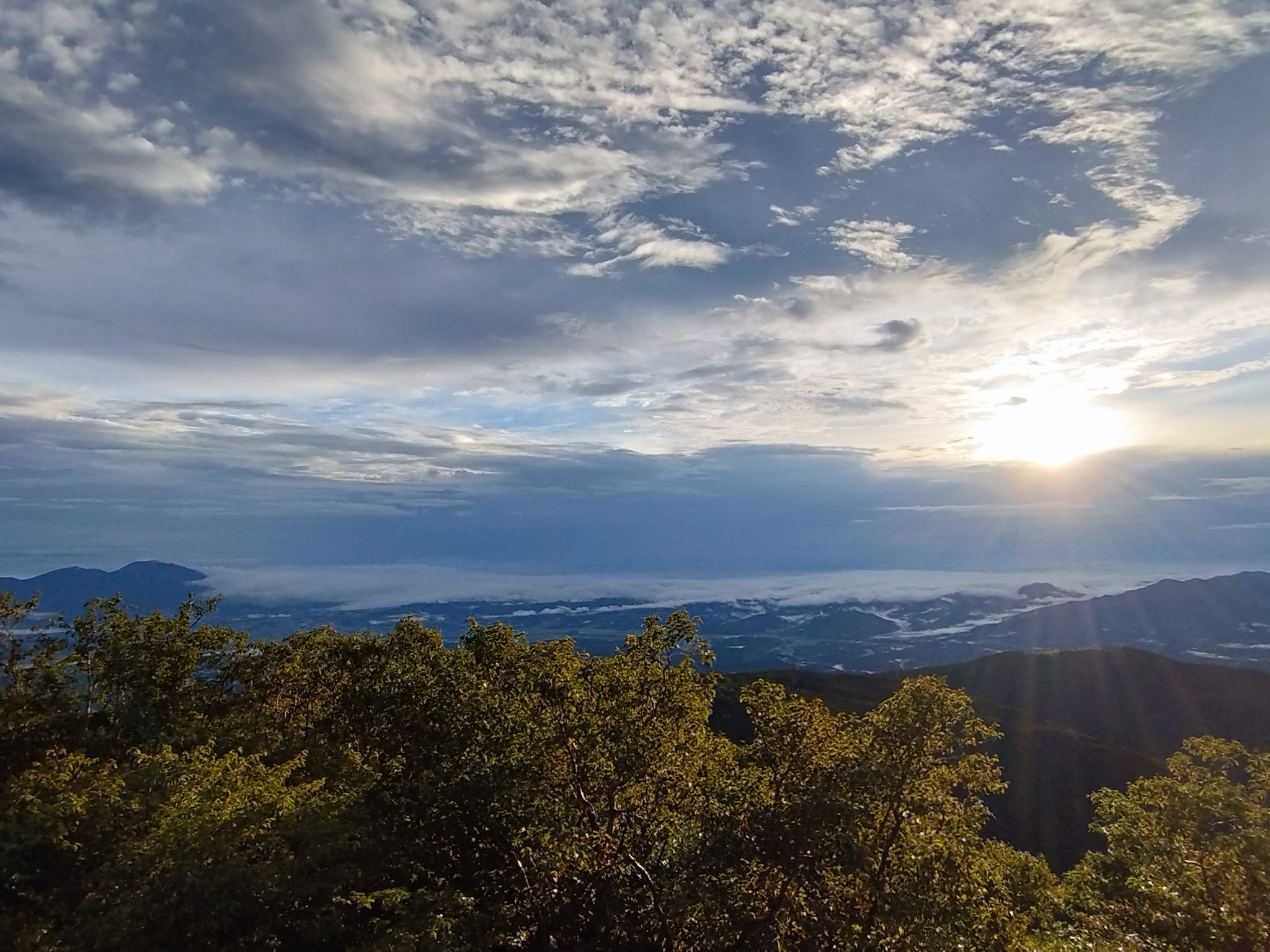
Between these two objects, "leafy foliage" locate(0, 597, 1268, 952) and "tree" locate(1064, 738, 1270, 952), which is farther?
"tree" locate(1064, 738, 1270, 952)

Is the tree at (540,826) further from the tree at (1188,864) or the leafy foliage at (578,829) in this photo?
the tree at (1188,864)

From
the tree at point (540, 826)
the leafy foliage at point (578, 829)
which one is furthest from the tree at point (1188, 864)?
the tree at point (540, 826)

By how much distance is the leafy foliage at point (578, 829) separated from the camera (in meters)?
19.3

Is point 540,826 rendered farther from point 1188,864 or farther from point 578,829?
point 1188,864

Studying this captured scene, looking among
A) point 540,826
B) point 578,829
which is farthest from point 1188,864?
point 540,826

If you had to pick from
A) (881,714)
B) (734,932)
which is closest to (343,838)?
(734,932)

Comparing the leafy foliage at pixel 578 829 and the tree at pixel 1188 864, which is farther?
the tree at pixel 1188 864

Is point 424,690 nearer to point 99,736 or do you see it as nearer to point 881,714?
point 881,714

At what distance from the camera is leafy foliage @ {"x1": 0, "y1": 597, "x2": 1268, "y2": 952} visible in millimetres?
19344

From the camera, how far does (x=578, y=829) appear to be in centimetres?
2467

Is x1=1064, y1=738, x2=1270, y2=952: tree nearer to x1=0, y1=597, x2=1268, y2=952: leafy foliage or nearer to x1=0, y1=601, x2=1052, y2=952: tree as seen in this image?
x1=0, y1=597, x2=1268, y2=952: leafy foliage

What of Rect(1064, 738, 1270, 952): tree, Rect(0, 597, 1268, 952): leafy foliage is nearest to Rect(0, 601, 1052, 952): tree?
Rect(0, 597, 1268, 952): leafy foliage

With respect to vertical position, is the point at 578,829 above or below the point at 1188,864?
above

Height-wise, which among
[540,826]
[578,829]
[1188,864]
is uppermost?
[540,826]
